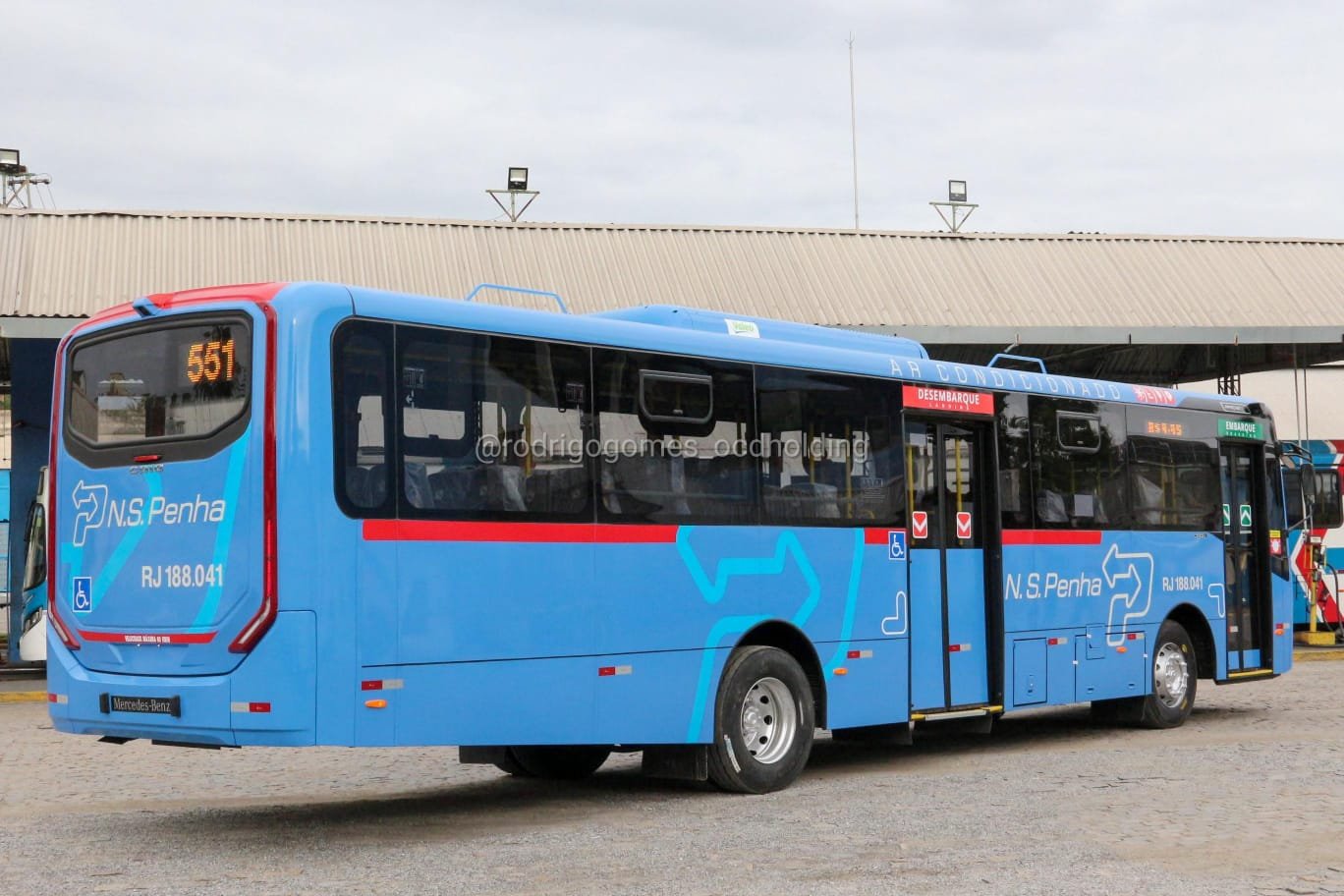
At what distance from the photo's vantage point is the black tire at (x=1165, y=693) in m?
14.7

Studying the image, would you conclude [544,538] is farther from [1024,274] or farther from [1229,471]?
[1024,274]

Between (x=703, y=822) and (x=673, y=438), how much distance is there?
234 cm

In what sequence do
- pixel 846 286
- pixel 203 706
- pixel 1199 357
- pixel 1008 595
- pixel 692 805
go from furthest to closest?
1. pixel 1199 357
2. pixel 846 286
3. pixel 1008 595
4. pixel 692 805
5. pixel 203 706

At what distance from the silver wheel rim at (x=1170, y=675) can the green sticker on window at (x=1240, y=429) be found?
2121 millimetres

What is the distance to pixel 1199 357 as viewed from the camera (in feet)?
87.5

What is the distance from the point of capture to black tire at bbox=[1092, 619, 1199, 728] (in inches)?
580

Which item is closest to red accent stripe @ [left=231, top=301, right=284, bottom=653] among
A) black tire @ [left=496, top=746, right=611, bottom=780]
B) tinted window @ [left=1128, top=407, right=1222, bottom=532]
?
black tire @ [left=496, top=746, right=611, bottom=780]

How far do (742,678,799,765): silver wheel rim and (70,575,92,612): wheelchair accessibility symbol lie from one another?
4095 millimetres

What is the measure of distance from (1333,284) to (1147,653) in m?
14.8

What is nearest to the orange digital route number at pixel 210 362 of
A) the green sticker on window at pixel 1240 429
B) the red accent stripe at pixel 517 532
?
the red accent stripe at pixel 517 532

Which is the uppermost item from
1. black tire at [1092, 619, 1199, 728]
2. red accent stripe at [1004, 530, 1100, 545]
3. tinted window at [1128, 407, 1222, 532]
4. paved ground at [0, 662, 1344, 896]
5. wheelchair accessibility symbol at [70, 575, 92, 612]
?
tinted window at [1128, 407, 1222, 532]

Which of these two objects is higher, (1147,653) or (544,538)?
(544,538)

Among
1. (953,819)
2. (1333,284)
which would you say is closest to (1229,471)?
(953,819)

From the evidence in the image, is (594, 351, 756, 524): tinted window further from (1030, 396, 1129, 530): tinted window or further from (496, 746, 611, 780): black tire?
(1030, 396, 1129, 530): tinted window
